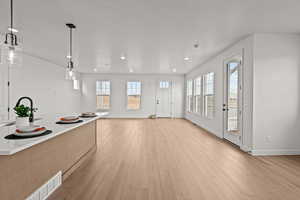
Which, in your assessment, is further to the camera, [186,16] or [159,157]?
[159,157]

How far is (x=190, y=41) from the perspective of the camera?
4.06 metres

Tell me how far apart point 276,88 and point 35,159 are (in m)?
4.74

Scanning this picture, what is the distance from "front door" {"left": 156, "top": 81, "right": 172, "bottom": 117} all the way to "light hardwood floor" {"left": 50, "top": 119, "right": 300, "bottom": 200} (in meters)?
5.84

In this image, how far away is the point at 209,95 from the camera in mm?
6188

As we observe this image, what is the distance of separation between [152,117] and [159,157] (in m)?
6.19

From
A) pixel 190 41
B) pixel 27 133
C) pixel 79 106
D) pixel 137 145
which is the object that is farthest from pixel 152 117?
pixel 27 133

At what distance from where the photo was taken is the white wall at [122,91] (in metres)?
9.60

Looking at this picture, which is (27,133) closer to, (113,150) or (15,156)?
(15,156)

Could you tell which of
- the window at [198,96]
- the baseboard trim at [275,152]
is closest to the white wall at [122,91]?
the window at [198,96]

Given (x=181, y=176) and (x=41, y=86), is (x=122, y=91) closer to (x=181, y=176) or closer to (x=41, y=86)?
(x=41, y=86)

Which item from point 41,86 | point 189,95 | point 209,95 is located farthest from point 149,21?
point 189,95

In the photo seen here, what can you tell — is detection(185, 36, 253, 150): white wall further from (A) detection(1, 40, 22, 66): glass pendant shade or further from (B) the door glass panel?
(A) detection(1, 40, 22, 66): glass pendant shade

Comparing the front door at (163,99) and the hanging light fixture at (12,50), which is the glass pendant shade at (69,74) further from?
the front door at (163,99)

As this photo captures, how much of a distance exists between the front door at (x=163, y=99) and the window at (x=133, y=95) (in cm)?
120
